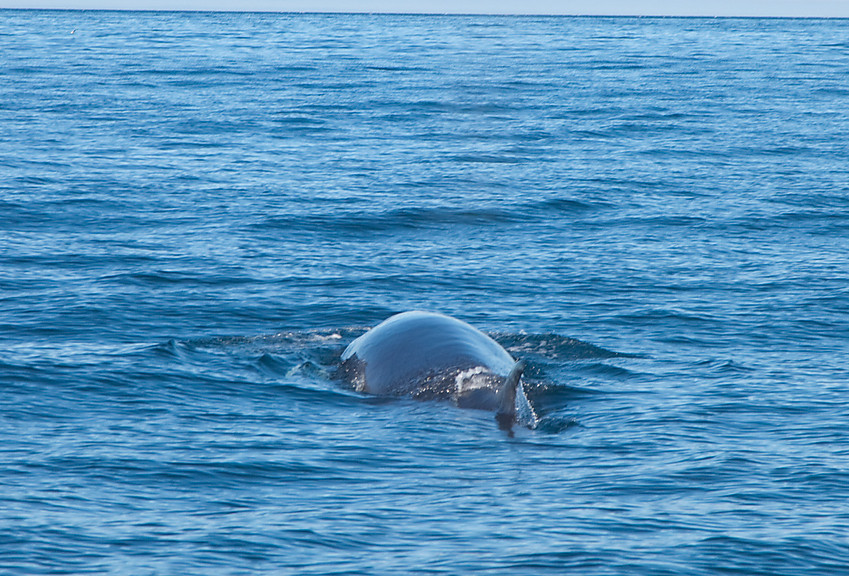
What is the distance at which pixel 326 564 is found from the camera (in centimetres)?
979

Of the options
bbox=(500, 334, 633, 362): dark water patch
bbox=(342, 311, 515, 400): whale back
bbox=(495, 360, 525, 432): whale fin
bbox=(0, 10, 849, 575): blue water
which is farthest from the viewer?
bbox=(500, 334, 633, 362): dark water patch

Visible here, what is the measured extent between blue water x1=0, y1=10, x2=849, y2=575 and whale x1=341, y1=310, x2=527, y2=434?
1.03 feet

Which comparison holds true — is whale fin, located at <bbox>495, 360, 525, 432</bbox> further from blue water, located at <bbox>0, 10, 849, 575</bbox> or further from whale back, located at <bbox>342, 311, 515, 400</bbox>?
whale back, located at <bbox>342, 311, 515, 400</bbox>

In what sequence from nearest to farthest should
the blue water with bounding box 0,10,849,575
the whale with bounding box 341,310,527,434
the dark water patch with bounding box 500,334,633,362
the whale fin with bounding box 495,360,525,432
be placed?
1. the blue water with bounding box 0,10,849,575
2. the whale fin with bounding box 495,360,525,432
3. the whale with bounding box 341,310,527,434
4. the dark water patch with bounding box 500,334,633,362

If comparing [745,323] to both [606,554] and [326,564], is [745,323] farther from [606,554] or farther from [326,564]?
[326,564]

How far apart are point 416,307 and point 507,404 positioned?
6.49 meters

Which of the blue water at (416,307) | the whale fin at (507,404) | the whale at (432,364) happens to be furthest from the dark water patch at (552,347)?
the whale fin at (507,404)

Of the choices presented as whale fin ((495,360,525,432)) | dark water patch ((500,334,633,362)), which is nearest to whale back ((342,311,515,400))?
whale fin ((495,360,525,432))

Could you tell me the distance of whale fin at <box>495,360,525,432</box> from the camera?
11975mm

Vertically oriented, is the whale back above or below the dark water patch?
above

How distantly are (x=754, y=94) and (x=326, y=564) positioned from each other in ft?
146

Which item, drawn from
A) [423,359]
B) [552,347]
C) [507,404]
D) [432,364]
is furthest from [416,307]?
[507,404]

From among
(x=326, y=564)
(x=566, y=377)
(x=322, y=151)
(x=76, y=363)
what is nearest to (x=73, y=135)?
(x=322, y=151)

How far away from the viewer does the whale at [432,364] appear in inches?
528
